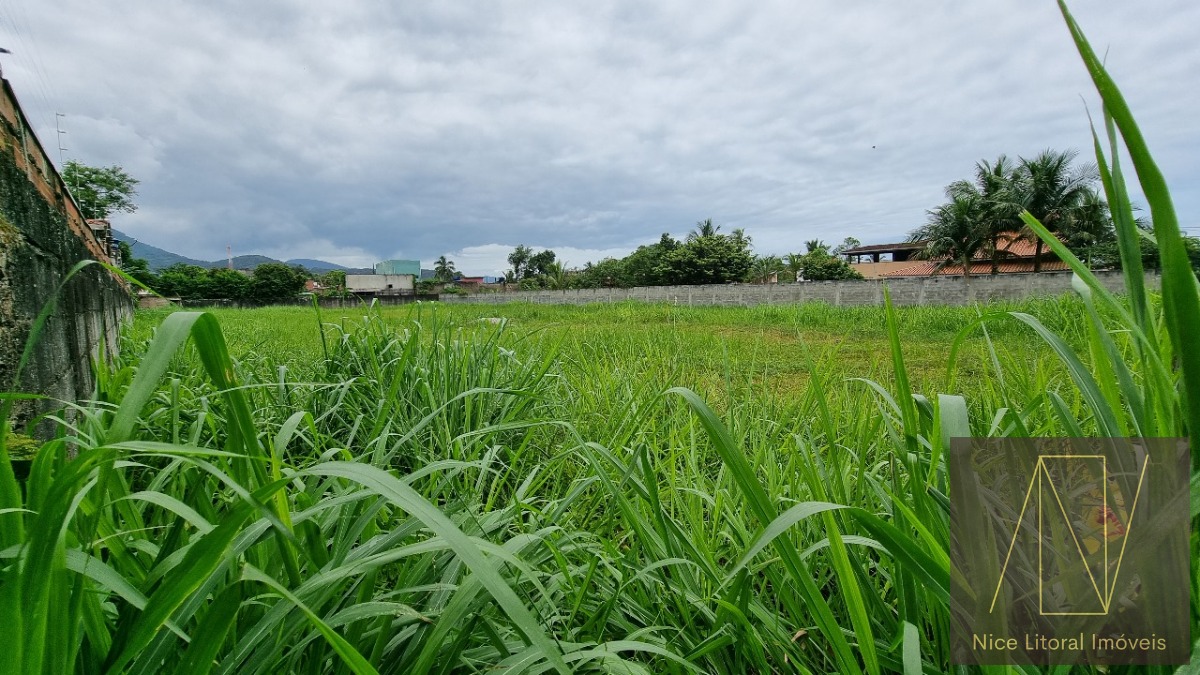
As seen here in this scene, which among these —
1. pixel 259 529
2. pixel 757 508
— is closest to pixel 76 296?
pixel 259 529

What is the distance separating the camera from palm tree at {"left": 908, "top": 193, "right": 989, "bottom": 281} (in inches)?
992

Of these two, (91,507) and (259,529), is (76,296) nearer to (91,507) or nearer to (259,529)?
(91,507)

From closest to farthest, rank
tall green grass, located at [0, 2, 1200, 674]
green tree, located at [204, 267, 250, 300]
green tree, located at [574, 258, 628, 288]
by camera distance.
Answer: tall green grass, located at [0, 2, 1200, 674] < green tree, located at [204, 267, 250, 300] < green tree, located at [574, 258, 628, 288]

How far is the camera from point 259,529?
1.86 ft

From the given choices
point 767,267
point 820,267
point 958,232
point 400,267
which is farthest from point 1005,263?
point 400,267

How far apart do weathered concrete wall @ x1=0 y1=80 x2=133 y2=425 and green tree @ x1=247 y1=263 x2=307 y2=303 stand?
35.9 meters

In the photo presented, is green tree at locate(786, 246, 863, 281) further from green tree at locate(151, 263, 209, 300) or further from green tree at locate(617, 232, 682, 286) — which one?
green tree at locate(151, 263, 209, 300)

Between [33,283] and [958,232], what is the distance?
3126 centimetres

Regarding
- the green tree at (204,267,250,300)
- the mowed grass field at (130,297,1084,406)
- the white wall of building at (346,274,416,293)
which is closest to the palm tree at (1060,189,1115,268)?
the mowed grass field at (130,297,1084,406)

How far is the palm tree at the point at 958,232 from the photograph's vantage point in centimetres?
2519

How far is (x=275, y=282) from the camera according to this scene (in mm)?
36531

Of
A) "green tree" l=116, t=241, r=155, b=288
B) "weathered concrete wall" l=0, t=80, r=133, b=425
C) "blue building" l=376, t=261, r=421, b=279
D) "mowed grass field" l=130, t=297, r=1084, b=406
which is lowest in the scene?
"mowed grass field" l=130, t=297, r=1084, b=406

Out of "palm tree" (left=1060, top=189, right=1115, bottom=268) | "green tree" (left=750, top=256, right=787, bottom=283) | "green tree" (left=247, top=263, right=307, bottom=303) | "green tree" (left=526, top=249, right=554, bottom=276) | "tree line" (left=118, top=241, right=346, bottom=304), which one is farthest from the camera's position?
"green tree" (left=526, top=249, right=554, bottom=276)

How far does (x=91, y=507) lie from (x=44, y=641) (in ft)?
0.63
